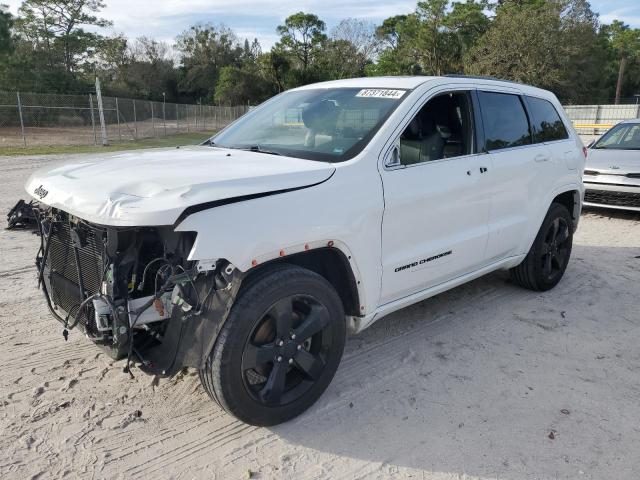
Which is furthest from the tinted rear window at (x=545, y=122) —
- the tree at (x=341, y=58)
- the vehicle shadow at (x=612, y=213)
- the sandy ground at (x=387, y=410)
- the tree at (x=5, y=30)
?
the tree at (x=341, y=58)

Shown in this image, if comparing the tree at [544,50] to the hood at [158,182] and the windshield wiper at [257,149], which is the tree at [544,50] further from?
the hood at [158,182]

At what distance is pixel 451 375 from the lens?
3654 mm

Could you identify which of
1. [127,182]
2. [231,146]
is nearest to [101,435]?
[127,182]

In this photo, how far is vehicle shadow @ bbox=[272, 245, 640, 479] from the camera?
2.85 meters

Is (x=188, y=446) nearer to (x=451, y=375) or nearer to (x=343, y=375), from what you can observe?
(x=343, y=375)

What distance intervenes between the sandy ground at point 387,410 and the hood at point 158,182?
4.13 feet

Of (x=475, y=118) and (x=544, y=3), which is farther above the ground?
A: (x=544, y=3)

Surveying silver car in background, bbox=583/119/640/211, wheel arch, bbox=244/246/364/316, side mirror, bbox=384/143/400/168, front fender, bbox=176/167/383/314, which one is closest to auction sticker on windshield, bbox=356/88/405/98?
side mirror, bbox=384/143/400/168

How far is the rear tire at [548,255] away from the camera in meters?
5.05

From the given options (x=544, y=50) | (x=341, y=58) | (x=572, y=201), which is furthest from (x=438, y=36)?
(x=572, y=201)

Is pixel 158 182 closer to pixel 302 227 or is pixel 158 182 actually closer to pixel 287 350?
pixel 302 227

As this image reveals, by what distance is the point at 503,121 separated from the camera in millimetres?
4473

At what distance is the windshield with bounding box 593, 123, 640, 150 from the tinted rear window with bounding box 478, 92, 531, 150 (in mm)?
5785

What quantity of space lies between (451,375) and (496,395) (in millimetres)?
339
